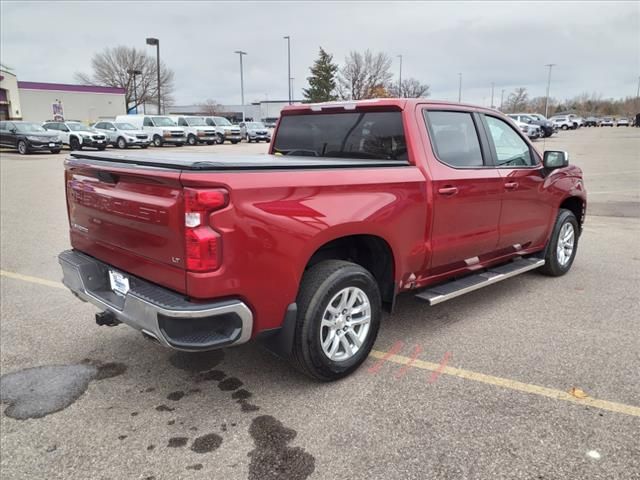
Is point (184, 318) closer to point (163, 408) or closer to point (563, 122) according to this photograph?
point (163, 408)

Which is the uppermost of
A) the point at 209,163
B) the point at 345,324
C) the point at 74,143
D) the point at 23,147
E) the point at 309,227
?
the point at 209,163

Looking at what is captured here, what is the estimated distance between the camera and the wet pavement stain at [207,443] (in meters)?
2.75

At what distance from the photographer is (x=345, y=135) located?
4.28m

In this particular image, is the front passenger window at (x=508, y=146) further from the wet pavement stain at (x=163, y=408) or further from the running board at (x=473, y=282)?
the wet pavement stain at (x=163, y=408)

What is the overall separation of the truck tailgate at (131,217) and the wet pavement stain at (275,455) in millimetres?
923

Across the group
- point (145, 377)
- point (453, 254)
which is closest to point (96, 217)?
point (145, 377)

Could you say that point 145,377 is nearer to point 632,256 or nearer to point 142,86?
point 632,256

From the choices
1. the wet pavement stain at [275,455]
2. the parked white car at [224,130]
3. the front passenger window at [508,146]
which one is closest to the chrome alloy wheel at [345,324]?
the wet pavement stain at [275,455]

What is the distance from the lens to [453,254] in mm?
4184

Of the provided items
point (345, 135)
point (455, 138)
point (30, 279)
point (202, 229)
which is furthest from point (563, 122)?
point (202, 229)

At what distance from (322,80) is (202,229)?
5748 cm

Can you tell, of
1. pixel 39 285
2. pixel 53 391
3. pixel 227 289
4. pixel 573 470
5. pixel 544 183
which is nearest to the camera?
pixel 573 470

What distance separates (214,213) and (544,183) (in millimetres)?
3775

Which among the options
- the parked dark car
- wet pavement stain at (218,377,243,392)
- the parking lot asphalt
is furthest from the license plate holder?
the parked dark car
